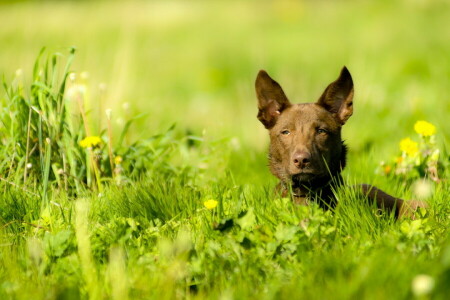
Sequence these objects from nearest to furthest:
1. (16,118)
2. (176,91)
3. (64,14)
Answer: (16,118) < (176,91) < (64,14)

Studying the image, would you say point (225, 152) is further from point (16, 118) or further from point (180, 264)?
point (180, 264)

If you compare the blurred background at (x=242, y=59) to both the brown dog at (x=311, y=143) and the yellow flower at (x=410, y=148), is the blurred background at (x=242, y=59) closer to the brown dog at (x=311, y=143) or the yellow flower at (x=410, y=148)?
the yellow flower at (x=410, y=148)

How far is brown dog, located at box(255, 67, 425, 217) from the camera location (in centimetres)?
409

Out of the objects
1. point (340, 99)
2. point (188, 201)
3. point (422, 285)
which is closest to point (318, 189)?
point (340, 99)

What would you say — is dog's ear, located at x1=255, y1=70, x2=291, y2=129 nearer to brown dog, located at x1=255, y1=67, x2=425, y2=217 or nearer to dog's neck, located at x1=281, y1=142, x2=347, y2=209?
brown dog, located at x1=255, y1=67, x2=425, y2=217

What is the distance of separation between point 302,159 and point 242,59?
8985mm

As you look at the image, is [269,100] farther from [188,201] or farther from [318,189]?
[188,201]

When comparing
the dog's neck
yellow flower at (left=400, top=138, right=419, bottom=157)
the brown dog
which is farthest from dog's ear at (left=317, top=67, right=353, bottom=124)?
yellow flower at (left=400, top=138, right=419, bottom=157)

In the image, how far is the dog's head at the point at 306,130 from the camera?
13.4 ft

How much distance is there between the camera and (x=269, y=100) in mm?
4617

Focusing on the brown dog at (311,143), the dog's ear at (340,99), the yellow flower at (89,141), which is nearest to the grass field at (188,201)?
the yellow flower at (89,141)

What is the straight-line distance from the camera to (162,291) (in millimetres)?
2893

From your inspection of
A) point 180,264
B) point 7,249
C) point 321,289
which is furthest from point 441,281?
point 7,249

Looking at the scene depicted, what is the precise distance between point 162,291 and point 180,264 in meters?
0.22
